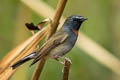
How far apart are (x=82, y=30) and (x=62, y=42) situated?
5.20 ft

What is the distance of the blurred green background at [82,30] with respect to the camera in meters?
6.12

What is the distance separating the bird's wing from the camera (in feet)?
15.4

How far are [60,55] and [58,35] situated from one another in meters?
0.22

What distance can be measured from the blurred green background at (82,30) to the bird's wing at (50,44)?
941 mm

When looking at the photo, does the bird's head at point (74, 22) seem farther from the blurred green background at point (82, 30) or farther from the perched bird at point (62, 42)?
the blurred green background at point (82, 30)

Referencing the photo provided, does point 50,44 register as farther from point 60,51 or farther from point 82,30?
point 82,30

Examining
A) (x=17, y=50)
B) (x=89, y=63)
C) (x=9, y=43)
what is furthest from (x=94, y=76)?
(x=17, y=50)

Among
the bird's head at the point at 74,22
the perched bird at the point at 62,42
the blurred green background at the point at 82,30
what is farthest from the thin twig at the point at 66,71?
the blurred green background at the point at 82,30

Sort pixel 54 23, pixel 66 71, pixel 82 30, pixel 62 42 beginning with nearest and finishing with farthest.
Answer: pixel 66 71
pixel 54 23
pixel 62 42
pixel 82 30

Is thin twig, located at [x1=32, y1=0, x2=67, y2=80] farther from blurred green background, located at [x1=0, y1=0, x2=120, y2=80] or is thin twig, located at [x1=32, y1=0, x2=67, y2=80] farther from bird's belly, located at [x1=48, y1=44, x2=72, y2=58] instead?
blurred green background, located at [x1=0, y1=0, x2=120, y2=80]

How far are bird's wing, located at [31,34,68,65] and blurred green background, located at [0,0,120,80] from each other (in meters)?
0.94

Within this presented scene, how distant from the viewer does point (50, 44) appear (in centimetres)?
493

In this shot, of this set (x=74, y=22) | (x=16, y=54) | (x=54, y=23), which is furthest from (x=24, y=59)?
(x=74, y=22)

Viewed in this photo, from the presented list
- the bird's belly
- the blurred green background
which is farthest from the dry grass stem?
the blurred green background
